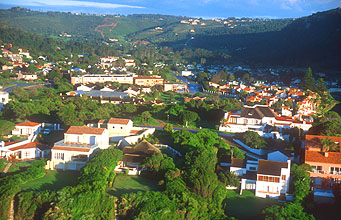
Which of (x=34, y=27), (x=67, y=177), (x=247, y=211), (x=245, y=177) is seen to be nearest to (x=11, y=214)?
(x=67, y=177)

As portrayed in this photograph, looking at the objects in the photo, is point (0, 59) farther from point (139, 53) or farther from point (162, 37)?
point (162, 37)

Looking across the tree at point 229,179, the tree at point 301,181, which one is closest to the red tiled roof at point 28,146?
the tree at point 229,179

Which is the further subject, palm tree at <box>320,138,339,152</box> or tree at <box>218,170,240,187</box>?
palm tree at <box>320,138,339,152</box>

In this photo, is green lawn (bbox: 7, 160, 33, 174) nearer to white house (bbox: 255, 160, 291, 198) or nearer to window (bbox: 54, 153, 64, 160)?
window (bbox: 54, 153, 64, 160)

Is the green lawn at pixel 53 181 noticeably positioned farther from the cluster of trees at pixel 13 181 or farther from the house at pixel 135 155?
the house at pixel 135 155

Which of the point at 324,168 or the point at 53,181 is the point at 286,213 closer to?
the point at 324,168

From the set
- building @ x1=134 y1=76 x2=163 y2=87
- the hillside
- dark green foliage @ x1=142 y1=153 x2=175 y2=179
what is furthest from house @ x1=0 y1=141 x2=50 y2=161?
building @ x1=134 y1=76 x2=163 y2=87
